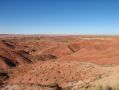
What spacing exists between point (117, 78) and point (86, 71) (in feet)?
16.7

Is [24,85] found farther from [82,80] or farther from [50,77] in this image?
[82,80]

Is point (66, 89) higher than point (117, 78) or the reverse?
the reverse

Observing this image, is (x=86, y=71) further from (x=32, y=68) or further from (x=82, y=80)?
(x=32, y=68)

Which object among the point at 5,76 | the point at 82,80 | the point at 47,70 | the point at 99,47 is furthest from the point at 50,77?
the point at 99,47

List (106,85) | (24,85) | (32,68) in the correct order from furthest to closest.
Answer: (32,68) → (24,85) → (106,85)

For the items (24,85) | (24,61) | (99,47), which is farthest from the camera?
(99,47)

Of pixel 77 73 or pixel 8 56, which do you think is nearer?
pixel 77 73

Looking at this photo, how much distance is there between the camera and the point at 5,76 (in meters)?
21.8

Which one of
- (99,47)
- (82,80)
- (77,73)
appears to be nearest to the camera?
(82,80)

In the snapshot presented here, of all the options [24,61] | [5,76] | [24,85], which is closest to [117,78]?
[24,85]

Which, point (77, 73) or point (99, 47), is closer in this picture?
point (77, 73)

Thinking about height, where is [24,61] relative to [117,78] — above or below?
below

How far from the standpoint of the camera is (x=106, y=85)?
15016mm

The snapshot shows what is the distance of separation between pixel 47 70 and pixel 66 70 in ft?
5.56
